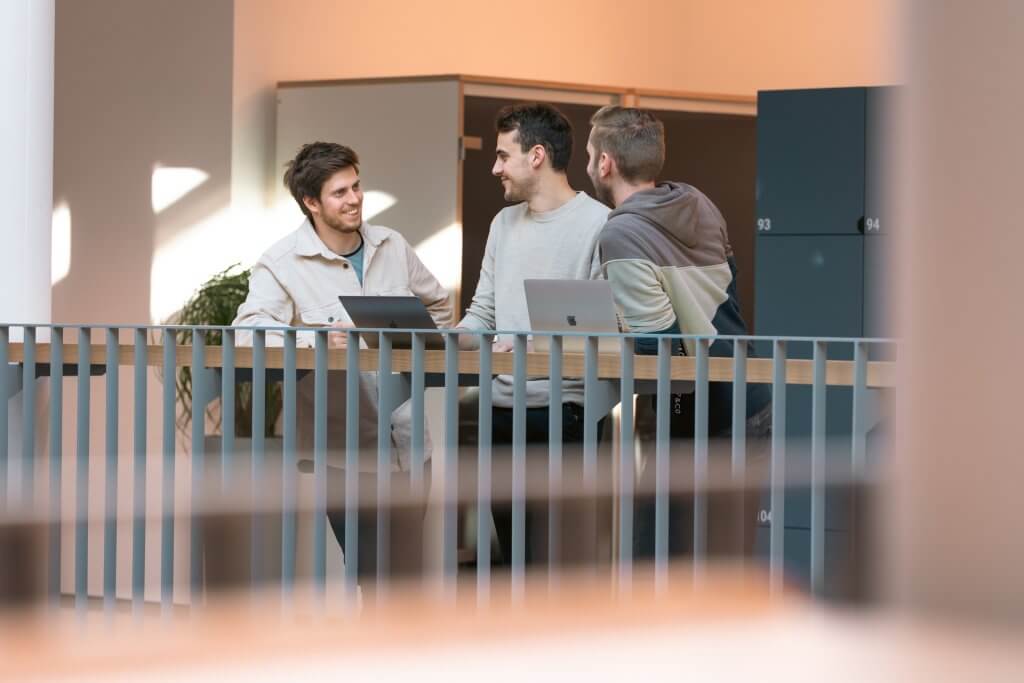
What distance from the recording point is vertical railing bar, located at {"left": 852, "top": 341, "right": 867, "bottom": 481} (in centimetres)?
290

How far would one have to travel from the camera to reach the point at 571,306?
3.74 m

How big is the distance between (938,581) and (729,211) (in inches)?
331

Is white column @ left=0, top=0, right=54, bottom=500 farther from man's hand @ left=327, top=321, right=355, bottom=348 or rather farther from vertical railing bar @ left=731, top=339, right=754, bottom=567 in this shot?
vertical railing bar @ left=731, top=339, right=754, bottom=567

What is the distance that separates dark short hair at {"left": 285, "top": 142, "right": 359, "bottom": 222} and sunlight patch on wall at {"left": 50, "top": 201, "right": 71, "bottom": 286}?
296cm

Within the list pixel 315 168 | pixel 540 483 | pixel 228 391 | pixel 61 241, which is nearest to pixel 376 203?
pixel 61 241

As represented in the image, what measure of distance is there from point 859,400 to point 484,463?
0.80 meters

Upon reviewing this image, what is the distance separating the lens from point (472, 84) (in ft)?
24.8

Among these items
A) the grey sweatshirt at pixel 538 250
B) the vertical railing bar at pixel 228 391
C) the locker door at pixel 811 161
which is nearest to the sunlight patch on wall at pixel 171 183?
the locker door at pixel 811 161

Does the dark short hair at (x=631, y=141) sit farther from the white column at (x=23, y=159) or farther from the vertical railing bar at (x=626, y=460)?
the white column at (x=23, y=159)

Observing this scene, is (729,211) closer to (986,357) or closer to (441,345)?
(441,345)

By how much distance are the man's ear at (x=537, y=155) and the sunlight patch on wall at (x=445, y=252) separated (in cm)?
310

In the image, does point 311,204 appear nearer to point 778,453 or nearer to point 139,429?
point 139,429

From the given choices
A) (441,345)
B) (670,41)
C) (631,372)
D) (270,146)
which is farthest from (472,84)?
(631,372)

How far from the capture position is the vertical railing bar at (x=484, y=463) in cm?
310
